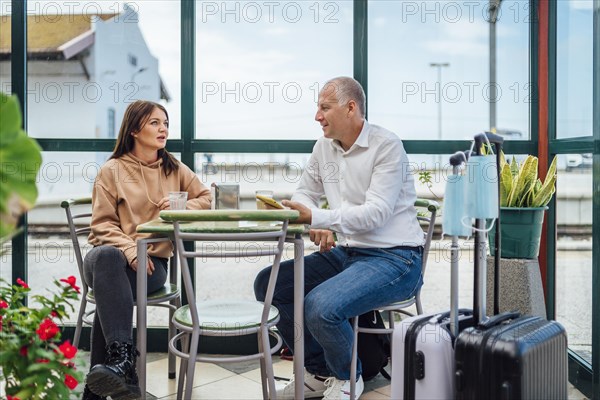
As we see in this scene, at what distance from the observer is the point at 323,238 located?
2641mm

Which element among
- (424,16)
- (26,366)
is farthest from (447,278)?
(26,366)

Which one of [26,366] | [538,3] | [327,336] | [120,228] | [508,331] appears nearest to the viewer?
[26,366]

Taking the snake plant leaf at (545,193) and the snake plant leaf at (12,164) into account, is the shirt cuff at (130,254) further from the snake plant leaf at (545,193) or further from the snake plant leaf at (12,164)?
the snake plant leaf at (545,193)

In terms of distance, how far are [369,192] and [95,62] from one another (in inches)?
67.2

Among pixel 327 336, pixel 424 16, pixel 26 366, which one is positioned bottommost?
pixel 327 336

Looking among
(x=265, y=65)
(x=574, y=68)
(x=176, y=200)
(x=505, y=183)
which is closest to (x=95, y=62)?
(x=265, y=65)

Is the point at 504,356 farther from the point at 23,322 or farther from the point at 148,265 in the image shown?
the point at 148,265

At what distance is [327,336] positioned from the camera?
7.61ft

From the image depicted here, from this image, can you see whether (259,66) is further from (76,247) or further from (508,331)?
(508,331)

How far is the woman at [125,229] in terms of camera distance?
7.61 feet

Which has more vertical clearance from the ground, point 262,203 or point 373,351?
point 262,203

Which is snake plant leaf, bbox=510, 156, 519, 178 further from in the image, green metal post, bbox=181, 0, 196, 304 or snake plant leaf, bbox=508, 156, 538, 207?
green metal post, bbox=181, 0, 196, 304

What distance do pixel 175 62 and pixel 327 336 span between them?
5.63ft

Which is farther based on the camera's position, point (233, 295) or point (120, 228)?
point (233, 295)
